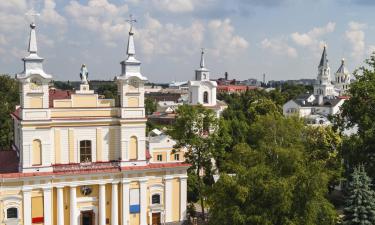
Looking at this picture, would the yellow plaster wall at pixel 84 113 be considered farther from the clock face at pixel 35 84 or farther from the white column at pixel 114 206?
the white column at pixel 114 206

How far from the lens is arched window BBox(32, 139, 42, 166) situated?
26625mm

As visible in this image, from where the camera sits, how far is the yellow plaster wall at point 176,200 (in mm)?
30141

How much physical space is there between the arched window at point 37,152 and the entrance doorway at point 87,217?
13.8ft

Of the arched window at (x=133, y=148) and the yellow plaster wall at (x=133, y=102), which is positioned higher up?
the yellow plaster wall at (x=133, y=102)

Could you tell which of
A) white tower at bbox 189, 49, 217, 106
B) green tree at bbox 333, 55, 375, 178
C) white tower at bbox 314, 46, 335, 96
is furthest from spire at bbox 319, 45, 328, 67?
green tree at bbox 333, 55, 375, 178

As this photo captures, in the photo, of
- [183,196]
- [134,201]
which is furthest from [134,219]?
[183,196]

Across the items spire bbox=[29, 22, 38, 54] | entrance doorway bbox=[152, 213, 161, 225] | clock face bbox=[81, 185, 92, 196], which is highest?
spire bbox=[29, 22, 38, 54]

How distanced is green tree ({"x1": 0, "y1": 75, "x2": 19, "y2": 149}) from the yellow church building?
1583 cm

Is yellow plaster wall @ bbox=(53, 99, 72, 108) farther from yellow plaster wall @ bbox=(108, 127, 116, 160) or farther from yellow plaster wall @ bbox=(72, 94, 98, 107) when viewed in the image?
yellow plaster wall @ bbox=(108, 127, 116, 160)

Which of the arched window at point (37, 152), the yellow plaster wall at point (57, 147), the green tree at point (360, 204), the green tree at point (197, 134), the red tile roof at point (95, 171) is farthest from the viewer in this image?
the green tree at point (197, 134)

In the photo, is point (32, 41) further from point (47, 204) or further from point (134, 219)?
point (134, 219)

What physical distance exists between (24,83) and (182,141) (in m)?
11.1

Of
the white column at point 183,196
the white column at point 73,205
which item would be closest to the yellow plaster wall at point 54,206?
the white column at point 73,205

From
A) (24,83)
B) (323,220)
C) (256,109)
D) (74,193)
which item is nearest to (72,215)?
(74,193)
